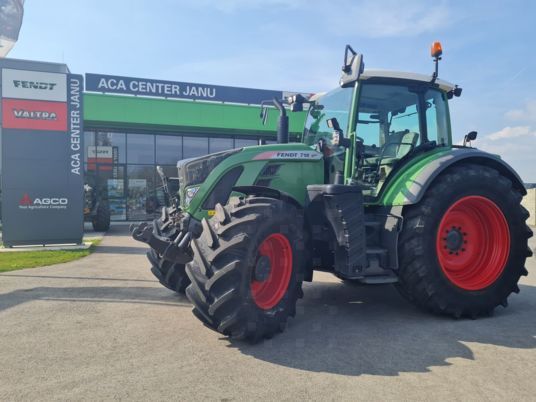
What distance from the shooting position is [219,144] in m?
22.5

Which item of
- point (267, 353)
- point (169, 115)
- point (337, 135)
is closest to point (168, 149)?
point (169, 115)

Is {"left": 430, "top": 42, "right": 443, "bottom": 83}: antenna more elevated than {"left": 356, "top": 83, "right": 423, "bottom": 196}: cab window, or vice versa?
{"left": 430, "top": 42, "right": 443, "bottom": 83}: antenna

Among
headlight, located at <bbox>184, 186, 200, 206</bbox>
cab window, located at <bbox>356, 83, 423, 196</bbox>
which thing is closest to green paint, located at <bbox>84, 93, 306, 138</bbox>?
cab window, located at <bbox>356, 83, 423, 196</bbox>

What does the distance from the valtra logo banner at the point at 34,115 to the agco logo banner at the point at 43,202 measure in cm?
183

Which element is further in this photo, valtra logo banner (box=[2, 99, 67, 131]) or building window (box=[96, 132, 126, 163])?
building window (box=[96, 132, 126, 163])

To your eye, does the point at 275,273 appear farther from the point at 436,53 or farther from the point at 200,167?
the point at 436,53

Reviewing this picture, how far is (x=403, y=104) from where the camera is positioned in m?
5.86

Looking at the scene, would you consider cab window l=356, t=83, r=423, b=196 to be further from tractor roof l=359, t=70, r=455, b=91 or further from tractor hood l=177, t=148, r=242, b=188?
tractor hood l=177, t=148, r=242, b=188

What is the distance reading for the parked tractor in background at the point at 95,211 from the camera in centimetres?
1688

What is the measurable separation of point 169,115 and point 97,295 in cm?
1487

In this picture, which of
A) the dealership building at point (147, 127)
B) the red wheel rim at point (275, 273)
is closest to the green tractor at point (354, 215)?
the red wheel rim at point (275, 273)

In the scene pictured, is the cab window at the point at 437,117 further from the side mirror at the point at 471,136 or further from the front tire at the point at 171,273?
the front tire at the point at 171,273

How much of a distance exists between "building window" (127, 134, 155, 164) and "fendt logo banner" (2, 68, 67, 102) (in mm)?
9464

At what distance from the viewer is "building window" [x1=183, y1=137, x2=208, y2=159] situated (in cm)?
2188
